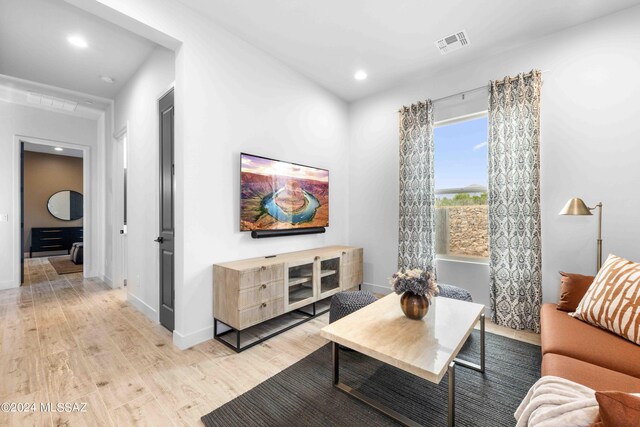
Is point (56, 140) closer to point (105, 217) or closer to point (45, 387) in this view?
point (105, 217)

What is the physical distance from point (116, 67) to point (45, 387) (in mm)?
3543

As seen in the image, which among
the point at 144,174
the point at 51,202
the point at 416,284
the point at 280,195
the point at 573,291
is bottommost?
the point at 573,291

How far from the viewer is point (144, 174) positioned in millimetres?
3277

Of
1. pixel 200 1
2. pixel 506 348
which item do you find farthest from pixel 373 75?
pixel 506 348

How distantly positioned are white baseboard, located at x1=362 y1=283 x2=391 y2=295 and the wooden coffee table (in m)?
1.76

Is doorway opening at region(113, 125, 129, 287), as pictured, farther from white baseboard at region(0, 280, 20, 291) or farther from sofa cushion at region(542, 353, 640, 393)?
sofa cushion at region(542, 353, 640, 393)

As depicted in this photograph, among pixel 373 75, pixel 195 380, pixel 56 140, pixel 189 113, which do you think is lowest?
pixel 195 380

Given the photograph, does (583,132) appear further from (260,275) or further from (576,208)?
(260,275)

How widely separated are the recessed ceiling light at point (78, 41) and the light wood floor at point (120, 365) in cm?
309

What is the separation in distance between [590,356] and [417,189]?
233 cm

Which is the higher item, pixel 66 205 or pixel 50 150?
pixel 50 150

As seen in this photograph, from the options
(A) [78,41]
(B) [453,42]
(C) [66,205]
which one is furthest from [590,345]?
(C) [66,205]

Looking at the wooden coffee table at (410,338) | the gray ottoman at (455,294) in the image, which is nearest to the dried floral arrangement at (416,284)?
the wooden coffee table at (410,338)

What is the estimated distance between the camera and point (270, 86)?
321 centimetres
